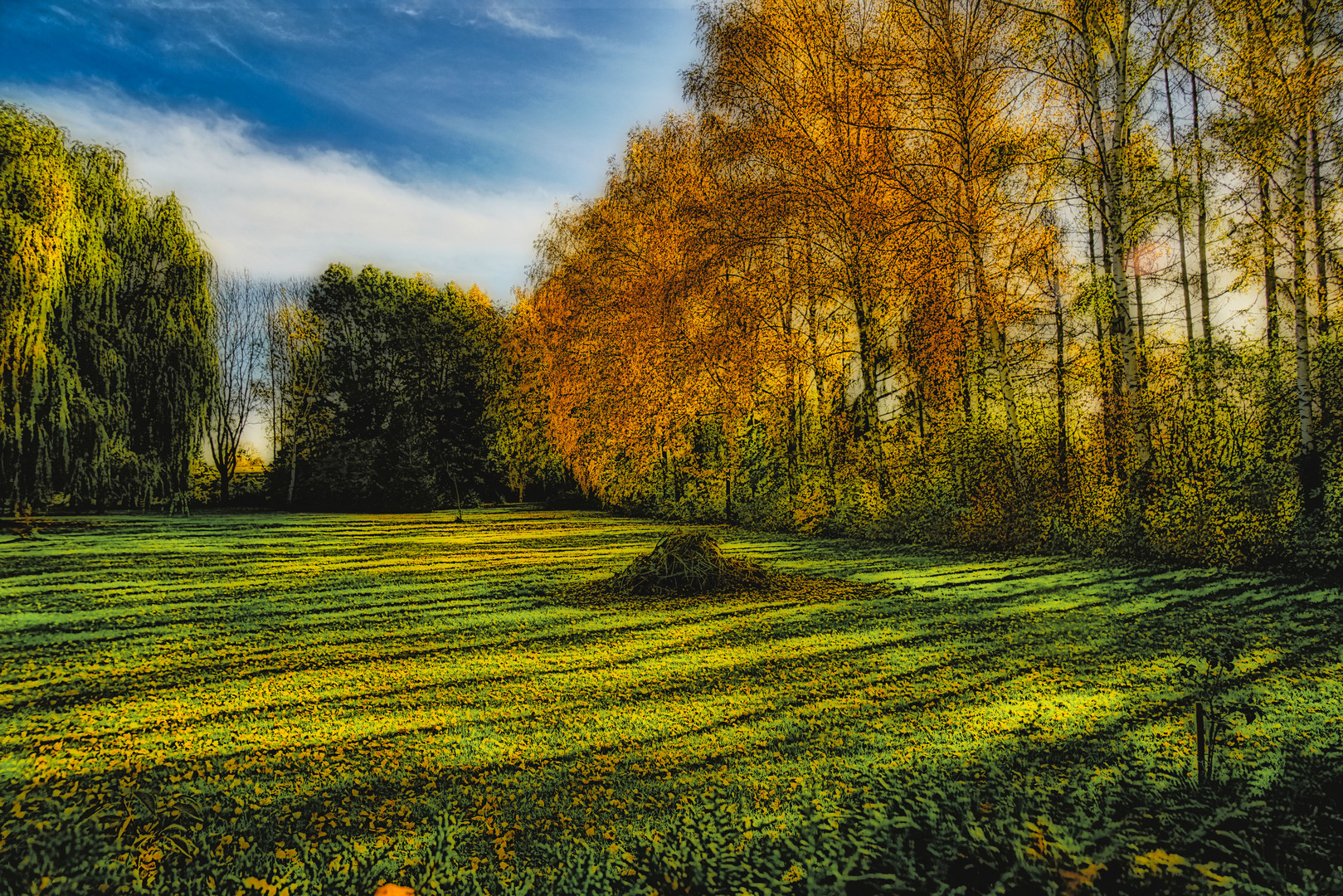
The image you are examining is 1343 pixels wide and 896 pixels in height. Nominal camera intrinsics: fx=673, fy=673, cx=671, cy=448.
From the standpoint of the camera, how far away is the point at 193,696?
379 centimetres

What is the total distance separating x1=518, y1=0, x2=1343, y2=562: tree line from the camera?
298 inches

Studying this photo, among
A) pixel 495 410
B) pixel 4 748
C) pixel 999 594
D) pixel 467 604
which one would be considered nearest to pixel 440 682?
pixel 4 748

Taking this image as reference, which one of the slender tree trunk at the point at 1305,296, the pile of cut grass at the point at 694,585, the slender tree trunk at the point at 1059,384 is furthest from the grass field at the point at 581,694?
the slender tree trunk at the point at 1059,384

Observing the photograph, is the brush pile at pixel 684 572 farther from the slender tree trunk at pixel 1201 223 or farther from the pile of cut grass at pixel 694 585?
the slender tree trunk at pixel 1201 223

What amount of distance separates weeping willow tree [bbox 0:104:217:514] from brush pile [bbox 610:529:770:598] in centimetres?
1069

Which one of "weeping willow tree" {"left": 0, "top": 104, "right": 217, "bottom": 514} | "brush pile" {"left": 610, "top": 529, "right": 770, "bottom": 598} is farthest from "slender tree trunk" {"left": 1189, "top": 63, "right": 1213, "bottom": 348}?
"weeping willow tree" {"left": 0, "top": 104, "right": 217, "bottom": 514}

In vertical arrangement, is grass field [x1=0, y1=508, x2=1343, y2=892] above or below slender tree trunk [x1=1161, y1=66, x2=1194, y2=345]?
below

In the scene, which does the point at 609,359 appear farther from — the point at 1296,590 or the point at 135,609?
the point at 1296,590

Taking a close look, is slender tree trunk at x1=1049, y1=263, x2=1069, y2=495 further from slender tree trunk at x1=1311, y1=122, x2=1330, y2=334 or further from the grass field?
slender tree trunk at x1=1311, y1=122, x2=1330, y2=334

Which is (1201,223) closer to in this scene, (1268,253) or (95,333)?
(1268,253)

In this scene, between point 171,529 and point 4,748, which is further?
point 171,529

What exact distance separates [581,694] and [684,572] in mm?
3339

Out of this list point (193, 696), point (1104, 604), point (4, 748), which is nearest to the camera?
point (4, 748)

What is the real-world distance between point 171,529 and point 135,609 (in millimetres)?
11537
